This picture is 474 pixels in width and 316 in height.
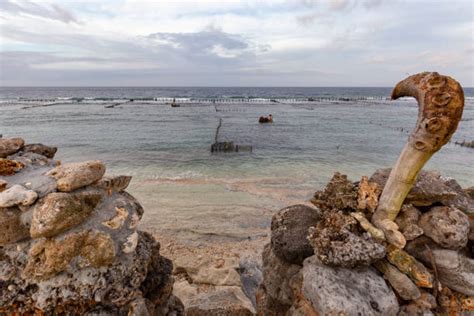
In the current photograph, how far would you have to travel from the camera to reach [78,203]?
4316mm

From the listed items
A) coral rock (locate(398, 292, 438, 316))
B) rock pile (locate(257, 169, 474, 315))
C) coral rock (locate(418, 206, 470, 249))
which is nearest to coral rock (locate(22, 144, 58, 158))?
rock pile (locate(257, 169, 474, 315))

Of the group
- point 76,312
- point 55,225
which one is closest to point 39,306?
point 76,312

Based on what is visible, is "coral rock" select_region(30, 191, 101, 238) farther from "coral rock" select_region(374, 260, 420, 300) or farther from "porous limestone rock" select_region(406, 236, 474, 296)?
"porous limestone rock" select_region(406, 236, 474, 296)

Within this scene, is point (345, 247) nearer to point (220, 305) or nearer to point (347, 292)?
point (347, 292)

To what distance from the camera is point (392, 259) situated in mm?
4676

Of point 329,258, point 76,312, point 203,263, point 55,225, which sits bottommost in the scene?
point 203,263

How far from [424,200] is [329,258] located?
80.9 inches

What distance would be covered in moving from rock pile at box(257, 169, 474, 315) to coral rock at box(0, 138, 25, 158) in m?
5.51

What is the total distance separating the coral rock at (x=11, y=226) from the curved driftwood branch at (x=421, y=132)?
5412mm

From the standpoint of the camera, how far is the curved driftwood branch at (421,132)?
416 centimetres

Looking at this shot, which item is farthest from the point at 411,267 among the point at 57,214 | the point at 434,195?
the point at 57,214

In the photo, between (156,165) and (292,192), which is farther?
(156,165)

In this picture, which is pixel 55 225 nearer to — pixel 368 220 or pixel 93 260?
pixel 93 260

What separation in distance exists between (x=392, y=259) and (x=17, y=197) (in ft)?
18.2
